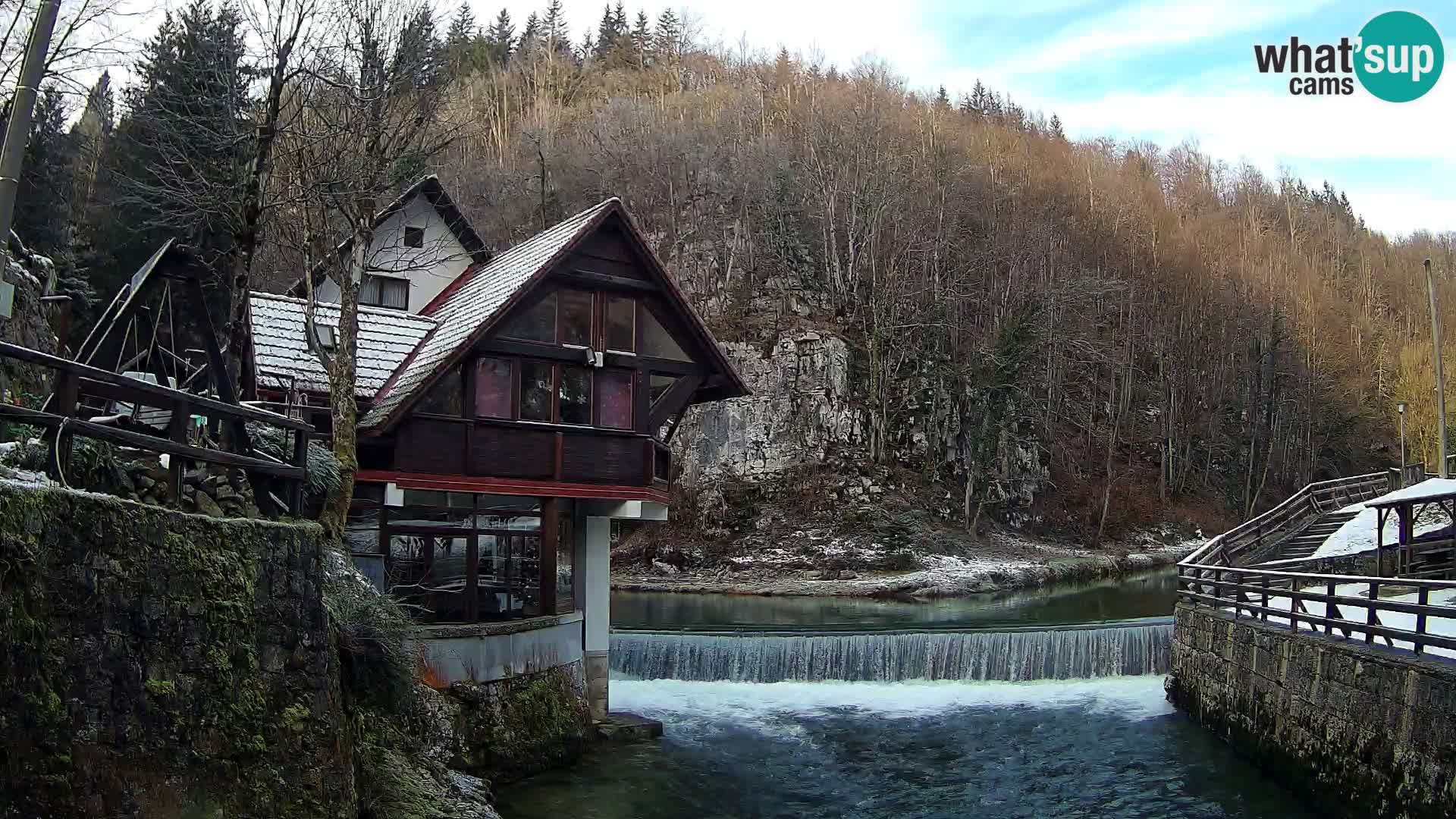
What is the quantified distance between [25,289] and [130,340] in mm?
3765

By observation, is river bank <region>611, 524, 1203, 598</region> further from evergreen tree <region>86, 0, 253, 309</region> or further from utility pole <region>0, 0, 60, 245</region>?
utility pole <region>0, 0, 60, 245</region>

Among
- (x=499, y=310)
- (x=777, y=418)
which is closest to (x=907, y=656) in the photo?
(x=499, y=310)

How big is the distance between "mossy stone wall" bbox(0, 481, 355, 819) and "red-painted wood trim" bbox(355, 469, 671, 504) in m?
7.14

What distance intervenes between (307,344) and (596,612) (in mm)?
6475

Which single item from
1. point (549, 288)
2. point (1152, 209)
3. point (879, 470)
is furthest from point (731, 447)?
A: point (1152, 209)

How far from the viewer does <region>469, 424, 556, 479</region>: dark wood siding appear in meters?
18.3

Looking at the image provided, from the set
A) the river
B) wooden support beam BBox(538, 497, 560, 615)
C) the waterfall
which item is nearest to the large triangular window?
wooden support beam BBox(538, 497, 560, 615)

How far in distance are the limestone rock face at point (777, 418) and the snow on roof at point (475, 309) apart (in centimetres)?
2948

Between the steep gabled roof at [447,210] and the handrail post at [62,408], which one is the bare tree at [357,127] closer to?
the handrail post at [62,408]

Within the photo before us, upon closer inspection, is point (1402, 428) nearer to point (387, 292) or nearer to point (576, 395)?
point (387, 292)

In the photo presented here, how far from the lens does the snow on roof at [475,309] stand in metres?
18.0

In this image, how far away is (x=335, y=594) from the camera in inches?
464

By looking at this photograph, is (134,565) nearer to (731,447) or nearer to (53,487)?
(53,487)

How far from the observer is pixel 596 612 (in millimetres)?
20219
